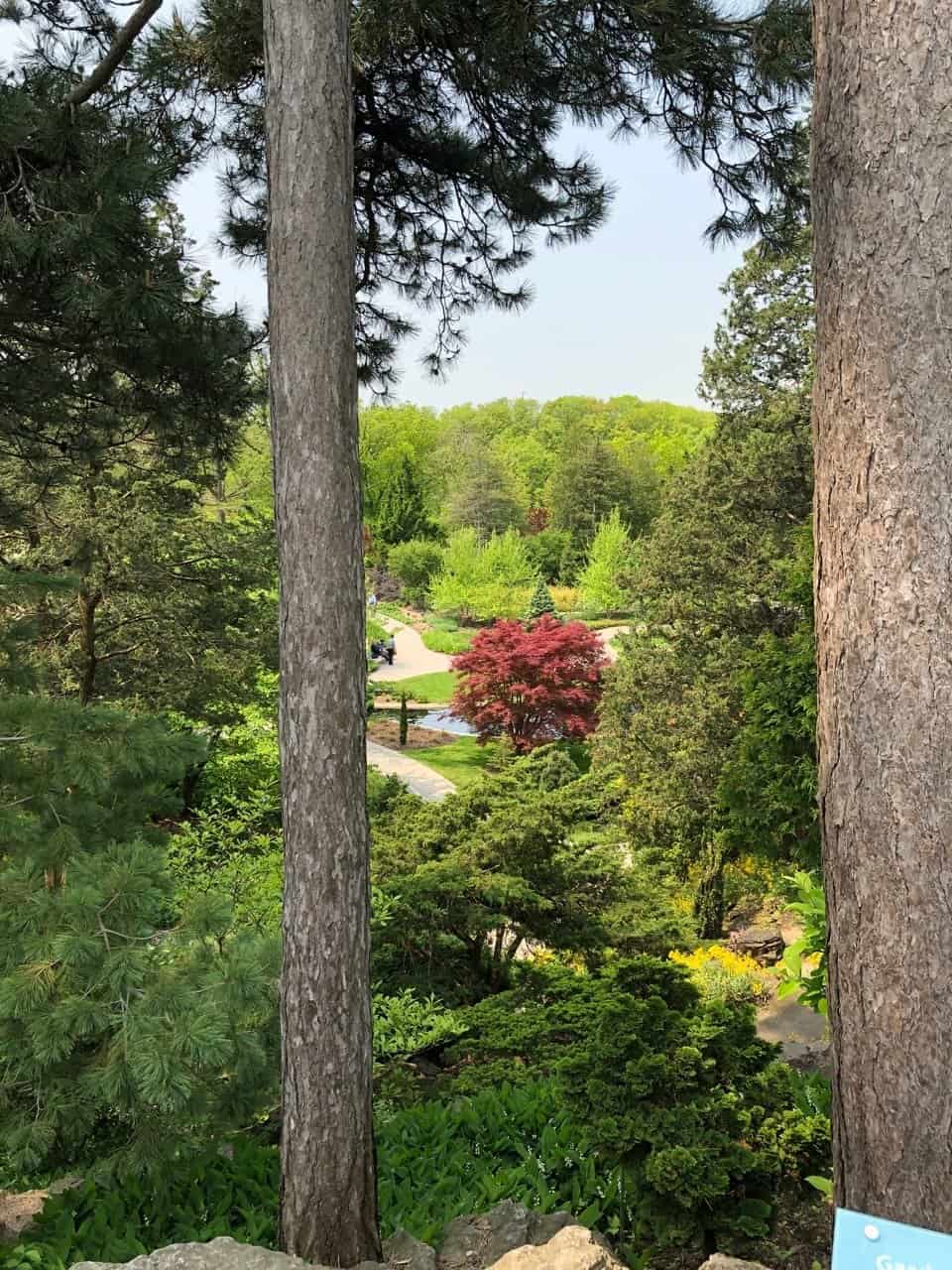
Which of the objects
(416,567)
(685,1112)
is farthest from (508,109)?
(416,567)

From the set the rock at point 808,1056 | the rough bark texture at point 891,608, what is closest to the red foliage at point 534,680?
the rock at point 808,1056

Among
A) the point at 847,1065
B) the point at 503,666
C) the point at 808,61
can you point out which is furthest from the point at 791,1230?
the point at 503,666

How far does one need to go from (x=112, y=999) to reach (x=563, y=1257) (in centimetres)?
126

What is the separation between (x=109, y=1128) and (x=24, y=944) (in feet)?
3.16

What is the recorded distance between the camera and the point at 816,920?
2885mm

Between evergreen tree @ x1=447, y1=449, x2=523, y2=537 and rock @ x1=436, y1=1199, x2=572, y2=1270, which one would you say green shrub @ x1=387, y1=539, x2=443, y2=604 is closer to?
evergreen tree @ x1=447, y1=449, x2=523, y2=537

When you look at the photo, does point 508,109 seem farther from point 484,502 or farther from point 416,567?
point 484,502

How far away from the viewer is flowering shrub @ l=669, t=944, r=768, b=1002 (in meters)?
7.16

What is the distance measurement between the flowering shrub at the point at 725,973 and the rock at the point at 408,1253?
4.02 metres

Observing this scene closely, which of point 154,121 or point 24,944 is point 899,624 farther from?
point 154,121

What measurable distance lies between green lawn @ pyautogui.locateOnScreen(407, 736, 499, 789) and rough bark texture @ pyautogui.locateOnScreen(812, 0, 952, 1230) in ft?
49.1

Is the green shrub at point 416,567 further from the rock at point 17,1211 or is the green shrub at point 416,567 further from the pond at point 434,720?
the rock at point 17,1211

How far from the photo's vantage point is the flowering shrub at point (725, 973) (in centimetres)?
716

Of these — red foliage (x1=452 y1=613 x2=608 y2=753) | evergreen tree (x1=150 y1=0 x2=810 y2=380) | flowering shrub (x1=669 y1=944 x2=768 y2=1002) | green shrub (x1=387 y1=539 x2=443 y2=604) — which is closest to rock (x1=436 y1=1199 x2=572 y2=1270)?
flowering shrub (x1=669 y1=944 x2=768 y2=1002)
